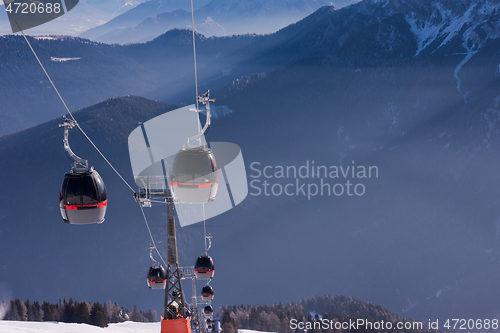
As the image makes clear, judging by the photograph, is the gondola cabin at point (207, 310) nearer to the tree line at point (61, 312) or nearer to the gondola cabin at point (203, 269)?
the gondola cabin at point (203, 269)

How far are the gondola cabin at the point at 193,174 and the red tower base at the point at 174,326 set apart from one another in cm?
524

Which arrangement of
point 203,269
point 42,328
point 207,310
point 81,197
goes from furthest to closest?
point 42,328 < point 207,310 < point 203,269 < point 81,197

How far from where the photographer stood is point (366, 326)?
85.1 m

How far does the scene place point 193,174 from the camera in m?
10.1

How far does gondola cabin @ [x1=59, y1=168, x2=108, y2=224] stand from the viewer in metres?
9.17

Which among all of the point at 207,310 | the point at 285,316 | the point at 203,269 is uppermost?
the point at 285,316

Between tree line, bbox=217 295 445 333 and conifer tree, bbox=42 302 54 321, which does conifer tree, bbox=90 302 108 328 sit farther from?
tree line, bbox=217 295 445 333

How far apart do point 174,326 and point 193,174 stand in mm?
6057

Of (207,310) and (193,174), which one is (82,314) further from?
(193,174)

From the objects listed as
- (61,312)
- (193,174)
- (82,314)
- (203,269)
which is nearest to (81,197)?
(193,174)

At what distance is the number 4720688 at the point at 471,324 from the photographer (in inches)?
6152

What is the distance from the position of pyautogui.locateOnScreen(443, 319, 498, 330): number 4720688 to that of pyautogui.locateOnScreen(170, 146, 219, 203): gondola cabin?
168 m

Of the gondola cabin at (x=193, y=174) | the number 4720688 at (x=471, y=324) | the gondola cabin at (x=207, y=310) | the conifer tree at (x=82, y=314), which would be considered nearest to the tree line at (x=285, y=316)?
the conifer tree at (x=82, y=314)

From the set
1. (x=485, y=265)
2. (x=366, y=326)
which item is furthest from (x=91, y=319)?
(x=485, y=265)
